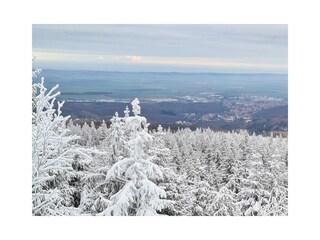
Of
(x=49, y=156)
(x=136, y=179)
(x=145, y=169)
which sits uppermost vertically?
(x=49, y=156)

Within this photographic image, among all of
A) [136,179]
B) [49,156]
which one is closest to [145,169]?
[136,179]

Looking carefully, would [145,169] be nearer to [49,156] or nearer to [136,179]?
[136,179]

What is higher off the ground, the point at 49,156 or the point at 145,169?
the point at 49,156

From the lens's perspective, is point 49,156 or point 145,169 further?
point 49,156

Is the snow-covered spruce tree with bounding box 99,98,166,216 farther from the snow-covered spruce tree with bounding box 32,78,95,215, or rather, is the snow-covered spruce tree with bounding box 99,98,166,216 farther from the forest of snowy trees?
the snow-covered spruce tree with bounding box 32,78,95,215

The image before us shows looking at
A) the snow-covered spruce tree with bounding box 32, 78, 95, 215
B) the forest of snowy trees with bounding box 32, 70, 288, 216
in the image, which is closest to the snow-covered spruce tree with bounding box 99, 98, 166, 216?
the forest of snowy trees with bounding box 32, 70, 288, 216

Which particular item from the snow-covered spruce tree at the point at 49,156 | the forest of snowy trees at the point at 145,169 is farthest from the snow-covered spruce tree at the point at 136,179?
the snow-covered spruce tree at the point at 49,156

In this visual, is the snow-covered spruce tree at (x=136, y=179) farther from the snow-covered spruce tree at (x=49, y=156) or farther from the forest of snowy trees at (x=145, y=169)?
the snow-covered spruce tree at (x=49, y=156)
